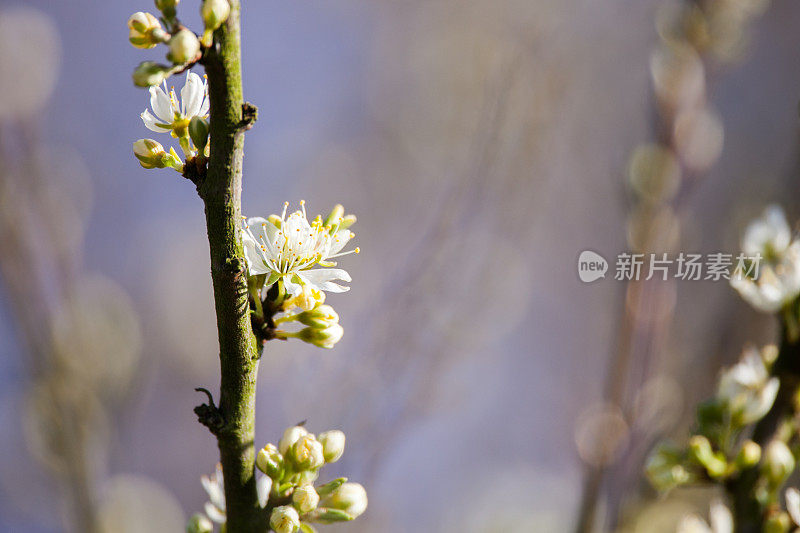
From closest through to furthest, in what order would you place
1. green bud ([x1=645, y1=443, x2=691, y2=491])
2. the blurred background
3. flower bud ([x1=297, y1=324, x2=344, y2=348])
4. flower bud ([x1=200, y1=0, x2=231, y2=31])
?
flower bud ([x1=200, y1=0, x2=231, y2=31]) → flower bud ([x1=297, y1=324, x2=344, y2=348]) → green bud ([x1=645, y1=443, x2=691, y2=491]) → the blurred background

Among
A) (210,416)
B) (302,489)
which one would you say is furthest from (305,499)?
(210,416)

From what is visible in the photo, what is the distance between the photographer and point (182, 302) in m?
3.83

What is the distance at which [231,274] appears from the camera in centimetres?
69

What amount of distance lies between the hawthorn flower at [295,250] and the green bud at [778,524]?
2.25 ft

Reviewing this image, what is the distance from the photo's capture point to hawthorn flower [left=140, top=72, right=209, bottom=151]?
2.67 ft

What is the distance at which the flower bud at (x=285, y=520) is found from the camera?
729mm

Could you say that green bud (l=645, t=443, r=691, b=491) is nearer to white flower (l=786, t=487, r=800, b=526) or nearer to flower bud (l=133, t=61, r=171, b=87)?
white flower (l=786, t=487, r=800, b=526)

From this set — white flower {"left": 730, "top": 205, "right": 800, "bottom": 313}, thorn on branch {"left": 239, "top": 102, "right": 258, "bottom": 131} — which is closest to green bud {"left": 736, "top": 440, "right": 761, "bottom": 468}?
white flower {"left": 730, "top": 205, "right": 800, "bottom": 313}

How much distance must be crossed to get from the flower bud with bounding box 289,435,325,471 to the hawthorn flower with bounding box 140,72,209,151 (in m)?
0.37

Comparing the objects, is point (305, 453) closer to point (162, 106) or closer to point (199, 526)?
point (199, 526)

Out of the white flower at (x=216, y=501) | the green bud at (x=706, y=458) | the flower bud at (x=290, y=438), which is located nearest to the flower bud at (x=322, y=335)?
the flower bud at (x=290, y=438)

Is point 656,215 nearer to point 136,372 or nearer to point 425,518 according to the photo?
point 136,372

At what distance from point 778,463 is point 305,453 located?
26.6 inches

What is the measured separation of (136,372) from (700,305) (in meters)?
2.91
